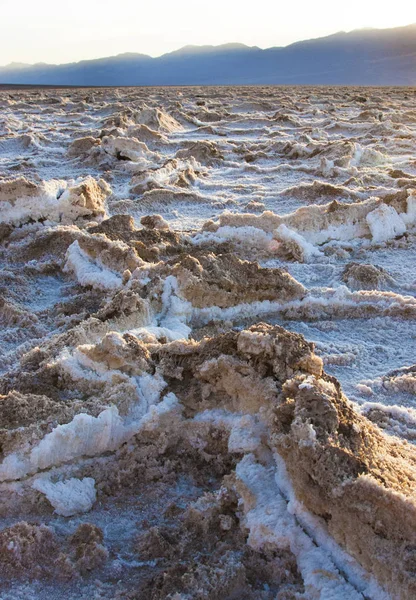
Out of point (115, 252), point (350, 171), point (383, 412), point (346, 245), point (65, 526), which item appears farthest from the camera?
point (350, 171)

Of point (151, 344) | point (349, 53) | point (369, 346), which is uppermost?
point (349, 53)

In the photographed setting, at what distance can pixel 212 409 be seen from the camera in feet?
5.33

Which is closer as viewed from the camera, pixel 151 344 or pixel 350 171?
pixel 151 344

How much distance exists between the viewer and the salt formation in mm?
1140

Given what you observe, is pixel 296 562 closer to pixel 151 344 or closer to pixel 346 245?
pixel 151 344

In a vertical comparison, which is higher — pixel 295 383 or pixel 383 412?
pixel 295 383

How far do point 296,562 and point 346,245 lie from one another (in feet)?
8.35

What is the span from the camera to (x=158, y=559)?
122cm

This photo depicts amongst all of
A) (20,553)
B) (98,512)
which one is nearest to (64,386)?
(98,512)

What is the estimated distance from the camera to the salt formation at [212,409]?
1.14 metres

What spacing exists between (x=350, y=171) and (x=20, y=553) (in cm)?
478

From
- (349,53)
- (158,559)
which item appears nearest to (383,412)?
(158,559)

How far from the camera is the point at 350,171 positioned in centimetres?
529

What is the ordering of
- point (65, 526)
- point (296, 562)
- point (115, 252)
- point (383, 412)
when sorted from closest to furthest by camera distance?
point (296, 562), point (65, 526), point (383, 412), point (115, 252)
